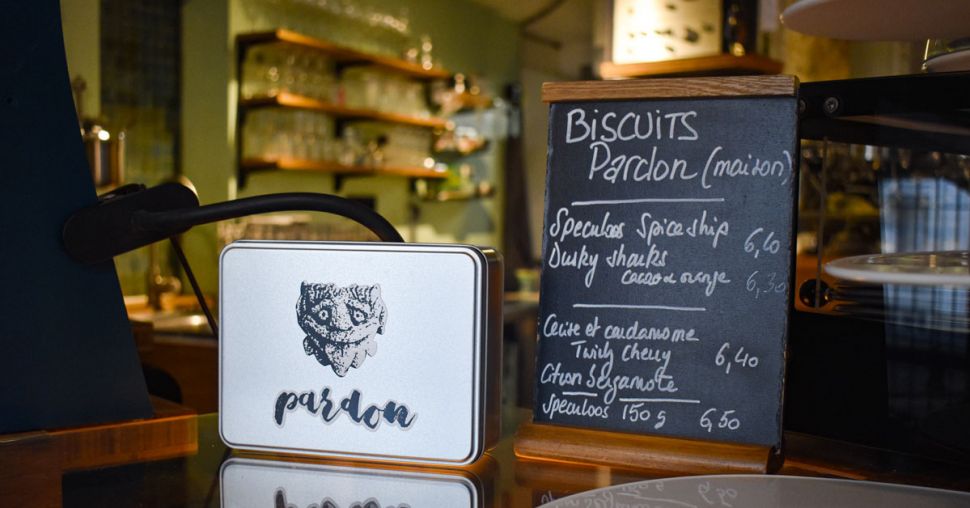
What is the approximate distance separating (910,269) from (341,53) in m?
4.62

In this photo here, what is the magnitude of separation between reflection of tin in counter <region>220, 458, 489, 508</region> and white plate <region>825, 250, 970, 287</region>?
32 cm

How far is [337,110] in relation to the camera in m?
4.92

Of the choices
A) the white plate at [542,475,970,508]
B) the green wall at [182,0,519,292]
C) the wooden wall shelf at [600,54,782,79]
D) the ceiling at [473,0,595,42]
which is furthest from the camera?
the ceiling at [473,0,595,42]

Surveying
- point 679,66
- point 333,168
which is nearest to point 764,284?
point 679,66

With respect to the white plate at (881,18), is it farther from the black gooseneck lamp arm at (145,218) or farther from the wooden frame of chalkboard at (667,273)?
the black gooseneck lamp arm at (145,218)

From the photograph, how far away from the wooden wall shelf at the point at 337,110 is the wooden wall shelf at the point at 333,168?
273mm

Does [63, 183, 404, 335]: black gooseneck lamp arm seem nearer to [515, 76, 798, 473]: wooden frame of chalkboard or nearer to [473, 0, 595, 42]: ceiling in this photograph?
[515, 76, 798, 473]: wooden frame of chalkboard

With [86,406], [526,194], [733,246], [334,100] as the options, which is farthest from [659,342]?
[526,194]

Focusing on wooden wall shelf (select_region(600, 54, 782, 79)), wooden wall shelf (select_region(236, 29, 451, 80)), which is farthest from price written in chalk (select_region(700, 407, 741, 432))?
wooden wall shelf (select_region(236, 29, 451, 80))

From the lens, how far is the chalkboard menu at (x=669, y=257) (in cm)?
79

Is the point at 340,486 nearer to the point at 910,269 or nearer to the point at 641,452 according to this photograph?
the point at 641,452

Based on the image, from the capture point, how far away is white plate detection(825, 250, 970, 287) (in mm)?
505

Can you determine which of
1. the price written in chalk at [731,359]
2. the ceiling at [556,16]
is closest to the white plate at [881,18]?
the price written in chalk at [731,359]

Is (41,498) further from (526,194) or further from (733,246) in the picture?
(526,194)
